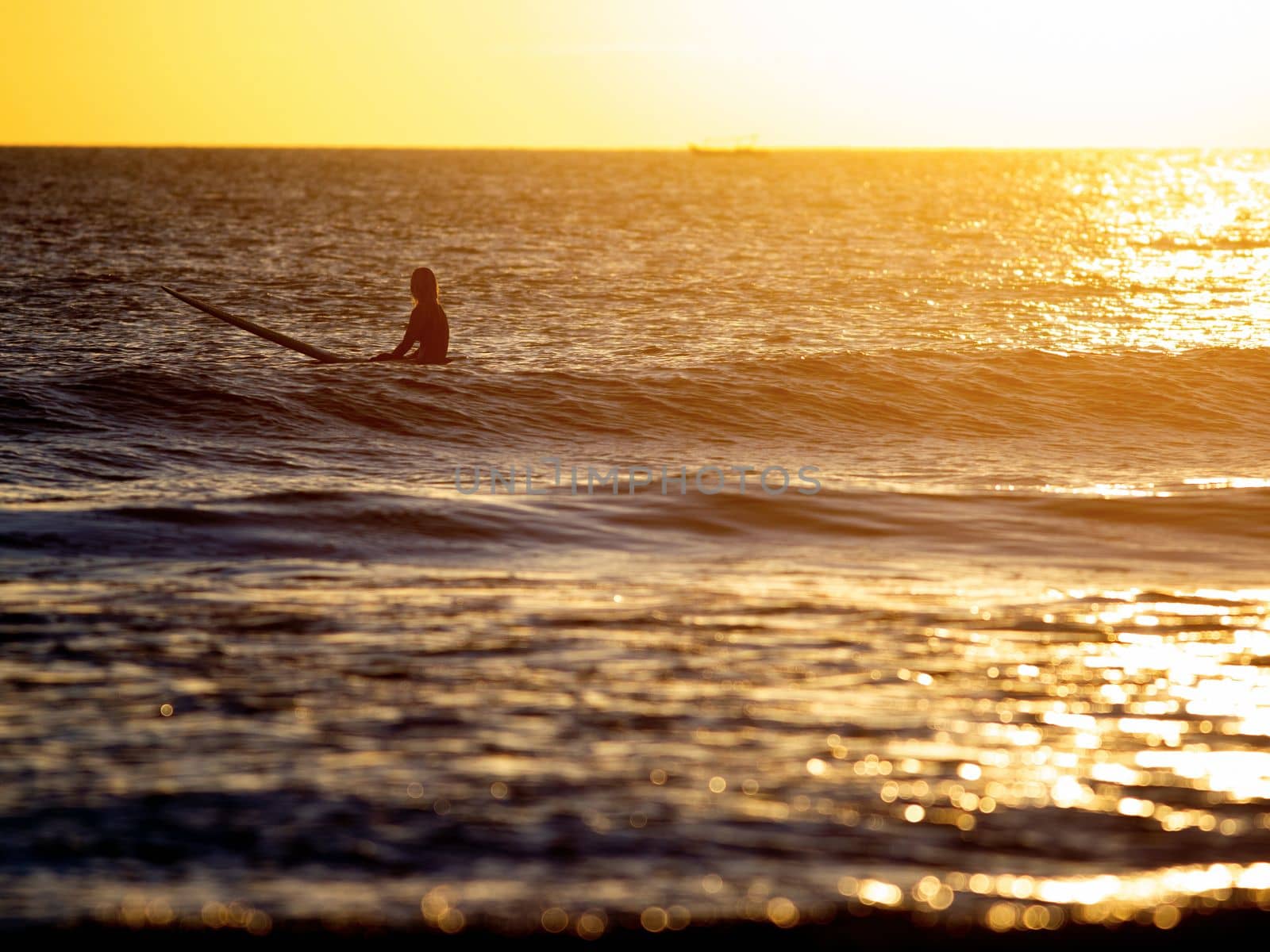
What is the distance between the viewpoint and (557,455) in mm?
14828

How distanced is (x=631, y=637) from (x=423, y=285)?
11.2m

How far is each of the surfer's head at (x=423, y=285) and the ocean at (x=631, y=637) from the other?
1.16 meters

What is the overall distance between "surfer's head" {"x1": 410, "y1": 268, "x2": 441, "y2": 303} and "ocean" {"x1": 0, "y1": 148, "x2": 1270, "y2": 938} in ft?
3.80

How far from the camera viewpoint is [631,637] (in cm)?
697

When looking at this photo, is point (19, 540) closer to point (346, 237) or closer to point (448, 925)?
point (448, 925)

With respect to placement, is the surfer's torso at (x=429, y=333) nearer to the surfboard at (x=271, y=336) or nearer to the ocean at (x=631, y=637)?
the ocean at (x=631, y=637)

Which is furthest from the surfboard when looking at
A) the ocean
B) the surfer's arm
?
the surfer's arm

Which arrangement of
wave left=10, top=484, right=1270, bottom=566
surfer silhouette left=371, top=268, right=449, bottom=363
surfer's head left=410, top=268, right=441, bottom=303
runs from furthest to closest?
surfer silhouette left=371, top=268, right=449, bottom=363 < surfer's head left=410, top=268, right=441, bottom=303 < wave left=10, top=484, right=1270, bottom=566

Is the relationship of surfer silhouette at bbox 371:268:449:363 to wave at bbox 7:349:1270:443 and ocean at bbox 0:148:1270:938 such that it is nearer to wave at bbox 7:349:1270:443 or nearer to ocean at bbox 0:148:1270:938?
wave at bbox 7:349:1270:443

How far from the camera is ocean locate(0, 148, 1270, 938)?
441 cm

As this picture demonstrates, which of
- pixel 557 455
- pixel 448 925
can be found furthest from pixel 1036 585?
pixel 557 455

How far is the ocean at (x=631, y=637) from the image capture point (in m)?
4.41

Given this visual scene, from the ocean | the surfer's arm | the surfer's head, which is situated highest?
the surfer's head

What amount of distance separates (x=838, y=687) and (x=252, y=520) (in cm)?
521
